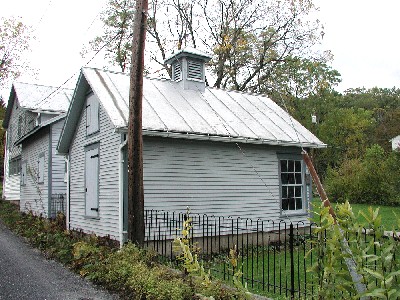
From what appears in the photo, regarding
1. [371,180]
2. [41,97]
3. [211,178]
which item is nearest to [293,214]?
[211,178]

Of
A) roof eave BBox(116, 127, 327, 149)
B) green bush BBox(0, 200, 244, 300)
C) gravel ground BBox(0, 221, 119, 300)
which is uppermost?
roof eave BBox(116, 127, 327, 149)

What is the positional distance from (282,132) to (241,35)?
600 inches

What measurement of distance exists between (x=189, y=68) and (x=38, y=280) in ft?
28.5

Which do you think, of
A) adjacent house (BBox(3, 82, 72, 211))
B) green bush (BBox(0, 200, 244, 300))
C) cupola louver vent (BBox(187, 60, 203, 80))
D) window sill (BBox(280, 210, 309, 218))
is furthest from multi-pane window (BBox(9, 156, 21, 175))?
window sill (BBox(280, 210, 309, 218))

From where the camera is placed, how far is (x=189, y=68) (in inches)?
570

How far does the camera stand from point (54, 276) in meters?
8.70

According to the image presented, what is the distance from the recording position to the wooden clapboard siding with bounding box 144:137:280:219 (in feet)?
35.1

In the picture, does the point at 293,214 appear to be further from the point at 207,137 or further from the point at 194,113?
the point at 194,113

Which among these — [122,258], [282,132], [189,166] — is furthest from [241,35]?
[122,258]

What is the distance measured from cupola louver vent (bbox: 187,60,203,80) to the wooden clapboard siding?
11.8 feet

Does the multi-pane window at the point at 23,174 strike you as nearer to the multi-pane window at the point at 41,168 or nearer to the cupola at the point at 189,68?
the multi-pane window at the point at 41,168

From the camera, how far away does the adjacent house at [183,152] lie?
1073 cm

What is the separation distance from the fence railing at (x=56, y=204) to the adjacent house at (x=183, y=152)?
2814 millimetres

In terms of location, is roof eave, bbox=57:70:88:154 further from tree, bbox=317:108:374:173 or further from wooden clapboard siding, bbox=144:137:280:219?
tree, bbox=317:108:374:173
